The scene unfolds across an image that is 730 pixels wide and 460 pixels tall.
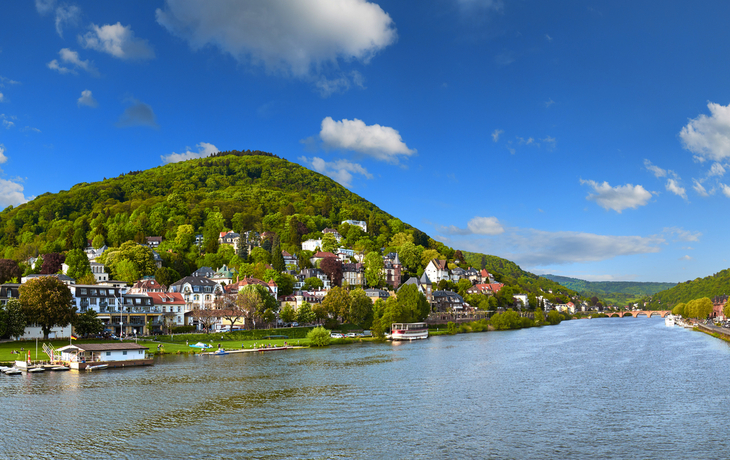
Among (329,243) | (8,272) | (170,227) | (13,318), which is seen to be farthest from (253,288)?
(170,227)

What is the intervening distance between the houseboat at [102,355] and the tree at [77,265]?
6370 cm

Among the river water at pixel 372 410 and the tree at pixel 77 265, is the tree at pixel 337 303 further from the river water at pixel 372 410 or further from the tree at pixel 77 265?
the tree at pixel 77 265

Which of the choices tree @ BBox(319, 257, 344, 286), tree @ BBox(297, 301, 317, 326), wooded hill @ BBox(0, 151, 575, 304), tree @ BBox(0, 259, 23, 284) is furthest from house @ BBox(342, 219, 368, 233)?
tree @ BBox(0, 259, 23, 284)

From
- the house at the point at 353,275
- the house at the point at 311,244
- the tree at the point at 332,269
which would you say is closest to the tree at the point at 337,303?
the tree at the point at 332,269

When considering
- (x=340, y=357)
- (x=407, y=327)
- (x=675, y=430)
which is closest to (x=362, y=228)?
(x=407, y=327)

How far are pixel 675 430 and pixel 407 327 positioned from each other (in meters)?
71.8

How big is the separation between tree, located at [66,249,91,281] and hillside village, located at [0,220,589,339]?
11.7 inches

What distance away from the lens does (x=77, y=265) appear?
117188mm

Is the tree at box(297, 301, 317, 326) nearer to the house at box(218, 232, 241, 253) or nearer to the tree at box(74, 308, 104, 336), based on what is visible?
the tree at box(74, 308, 104, 336)

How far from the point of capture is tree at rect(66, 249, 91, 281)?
115 metres

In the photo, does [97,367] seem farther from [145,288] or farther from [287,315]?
[145,288]

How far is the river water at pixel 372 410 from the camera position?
27.1m

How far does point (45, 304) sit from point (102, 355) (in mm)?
13416

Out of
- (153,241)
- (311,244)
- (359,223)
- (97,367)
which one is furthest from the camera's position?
(359,223)
